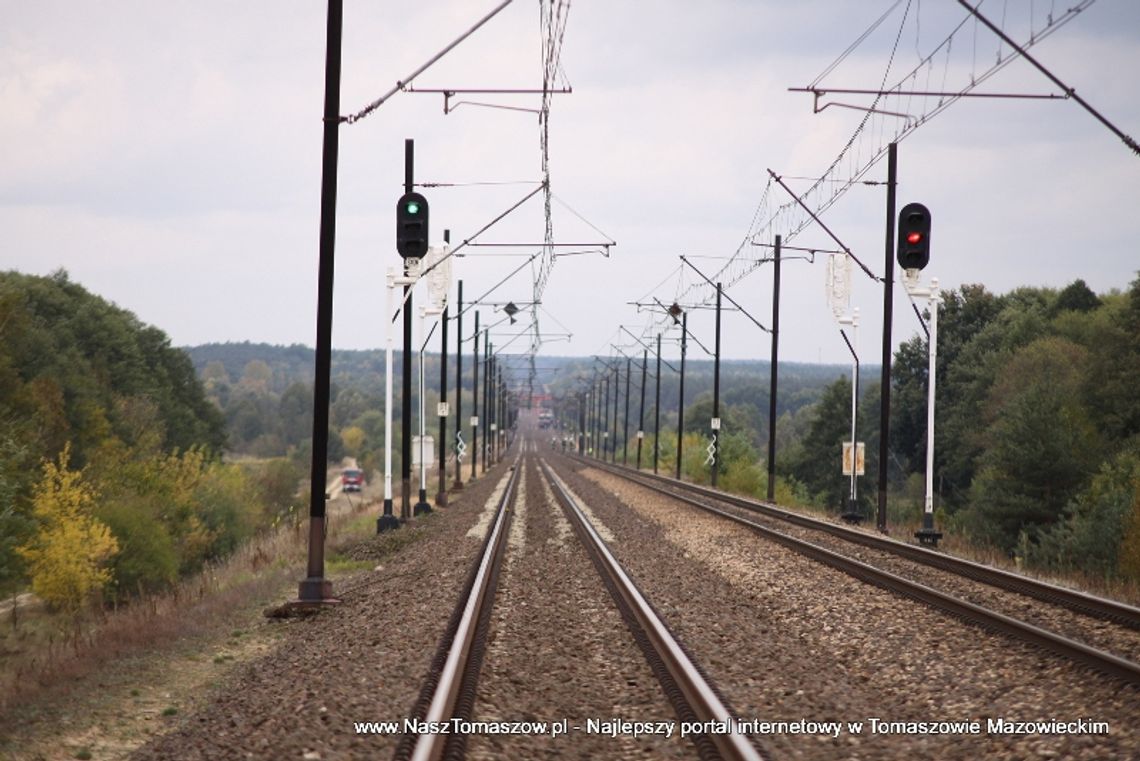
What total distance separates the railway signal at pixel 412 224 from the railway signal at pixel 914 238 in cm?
1129

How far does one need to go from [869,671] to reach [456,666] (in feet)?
12.9

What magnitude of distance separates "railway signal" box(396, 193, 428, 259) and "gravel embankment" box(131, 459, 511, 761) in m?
5.56

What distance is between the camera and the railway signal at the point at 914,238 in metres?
26.3

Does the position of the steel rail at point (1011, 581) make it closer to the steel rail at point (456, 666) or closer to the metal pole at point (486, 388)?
the steel rail at point (456, 666)

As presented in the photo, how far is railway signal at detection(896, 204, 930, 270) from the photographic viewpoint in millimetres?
26328

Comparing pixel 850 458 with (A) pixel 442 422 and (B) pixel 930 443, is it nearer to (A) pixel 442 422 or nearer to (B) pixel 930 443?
(B) pixel 930 443

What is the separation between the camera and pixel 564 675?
11.1 meters

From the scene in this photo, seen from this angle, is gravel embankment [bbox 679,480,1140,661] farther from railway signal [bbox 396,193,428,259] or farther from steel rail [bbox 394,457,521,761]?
railway signal [bbox 396,193,428,259]

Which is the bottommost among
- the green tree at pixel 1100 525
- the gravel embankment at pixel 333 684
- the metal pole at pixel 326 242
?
the green tree at pixel 1100 525

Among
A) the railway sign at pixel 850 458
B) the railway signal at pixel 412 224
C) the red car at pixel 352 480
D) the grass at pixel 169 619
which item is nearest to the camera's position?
the grass at pixel 169 619

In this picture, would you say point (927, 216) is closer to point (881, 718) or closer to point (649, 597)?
point (649, 597)

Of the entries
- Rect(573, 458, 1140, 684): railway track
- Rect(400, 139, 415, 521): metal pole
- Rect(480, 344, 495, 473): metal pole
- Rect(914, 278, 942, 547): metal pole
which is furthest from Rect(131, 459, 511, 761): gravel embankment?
Rect(480, 344, 495, 473): metal pole

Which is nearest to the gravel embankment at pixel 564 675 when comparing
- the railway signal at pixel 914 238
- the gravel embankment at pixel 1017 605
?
the gravel embankment at pixel 1017 605

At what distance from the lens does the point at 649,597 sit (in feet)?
53.8
